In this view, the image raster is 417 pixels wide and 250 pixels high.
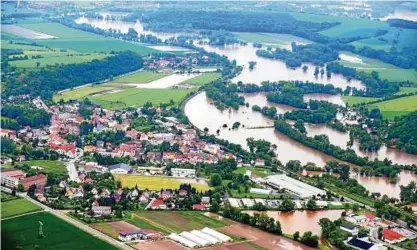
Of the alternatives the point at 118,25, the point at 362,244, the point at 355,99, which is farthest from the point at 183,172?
the point at 118,25

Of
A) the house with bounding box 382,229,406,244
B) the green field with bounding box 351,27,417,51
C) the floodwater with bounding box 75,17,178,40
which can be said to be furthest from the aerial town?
the floodwater with bounding box 75,17,178,40

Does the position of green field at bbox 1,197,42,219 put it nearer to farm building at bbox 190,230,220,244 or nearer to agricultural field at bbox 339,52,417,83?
farm building at bbox 190,230,220,244

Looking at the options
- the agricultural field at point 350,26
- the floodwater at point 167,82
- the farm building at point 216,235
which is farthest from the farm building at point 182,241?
the agricultural field at point 350,26

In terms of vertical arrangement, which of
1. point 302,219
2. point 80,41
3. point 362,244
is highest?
point 80,41

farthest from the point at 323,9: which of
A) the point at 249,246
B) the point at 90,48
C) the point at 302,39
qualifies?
the point at 249,246

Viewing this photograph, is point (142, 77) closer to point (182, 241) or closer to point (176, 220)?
point (176, 220)
